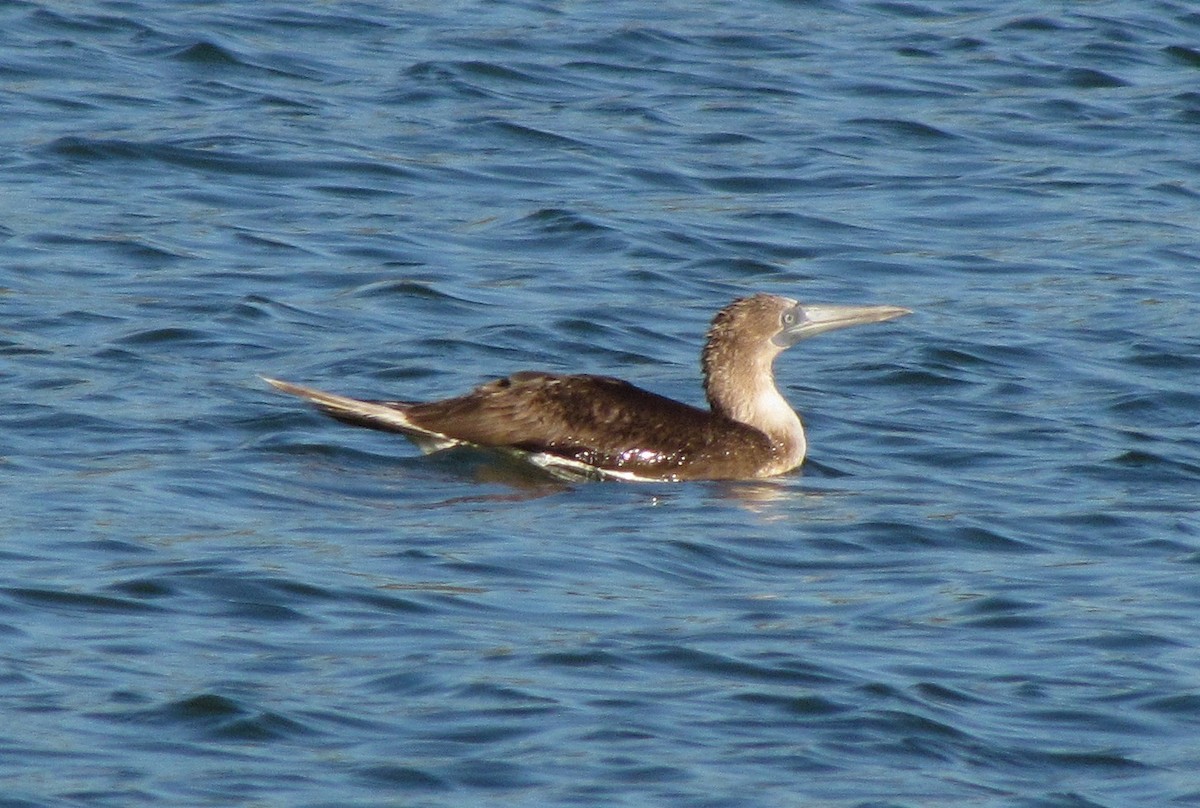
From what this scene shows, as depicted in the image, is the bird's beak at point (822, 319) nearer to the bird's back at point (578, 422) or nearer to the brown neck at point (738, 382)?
the brown neck at point (738, 382)

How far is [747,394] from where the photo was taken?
11617 mm

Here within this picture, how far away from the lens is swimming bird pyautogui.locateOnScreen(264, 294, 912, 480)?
1084 cm

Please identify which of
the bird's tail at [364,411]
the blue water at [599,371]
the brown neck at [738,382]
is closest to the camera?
the blue water at [599,371]

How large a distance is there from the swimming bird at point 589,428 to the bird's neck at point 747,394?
0.05 meters

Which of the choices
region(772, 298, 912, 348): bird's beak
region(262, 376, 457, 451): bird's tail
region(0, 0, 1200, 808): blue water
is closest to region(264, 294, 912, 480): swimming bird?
region(262, 376, 457, 451): bird's tail

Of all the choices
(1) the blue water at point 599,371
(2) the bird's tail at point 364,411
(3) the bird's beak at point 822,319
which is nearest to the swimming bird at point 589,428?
(2) the bird's tail at point 364,411

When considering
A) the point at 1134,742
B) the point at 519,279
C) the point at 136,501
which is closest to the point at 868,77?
the point at 519,279

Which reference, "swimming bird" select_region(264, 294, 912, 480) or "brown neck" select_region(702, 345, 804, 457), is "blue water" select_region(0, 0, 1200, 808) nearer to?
"swimming bird" select_region(264, 294, 912, 480)

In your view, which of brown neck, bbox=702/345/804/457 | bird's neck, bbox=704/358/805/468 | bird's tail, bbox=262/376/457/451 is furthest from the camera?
brown neck, bbox=702/345/804/457

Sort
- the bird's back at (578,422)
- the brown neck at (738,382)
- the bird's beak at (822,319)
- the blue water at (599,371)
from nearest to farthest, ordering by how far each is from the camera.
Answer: the blue water at (599,371) < the bird's back at (578,422) < the brown neck at (738,382) < the bird's beak at (822,319)

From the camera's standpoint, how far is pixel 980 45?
66.7 feet

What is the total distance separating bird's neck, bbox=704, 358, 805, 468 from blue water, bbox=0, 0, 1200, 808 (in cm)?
41

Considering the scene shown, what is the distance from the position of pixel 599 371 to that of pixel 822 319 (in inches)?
56.7

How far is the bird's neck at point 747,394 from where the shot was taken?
37.4 ft
